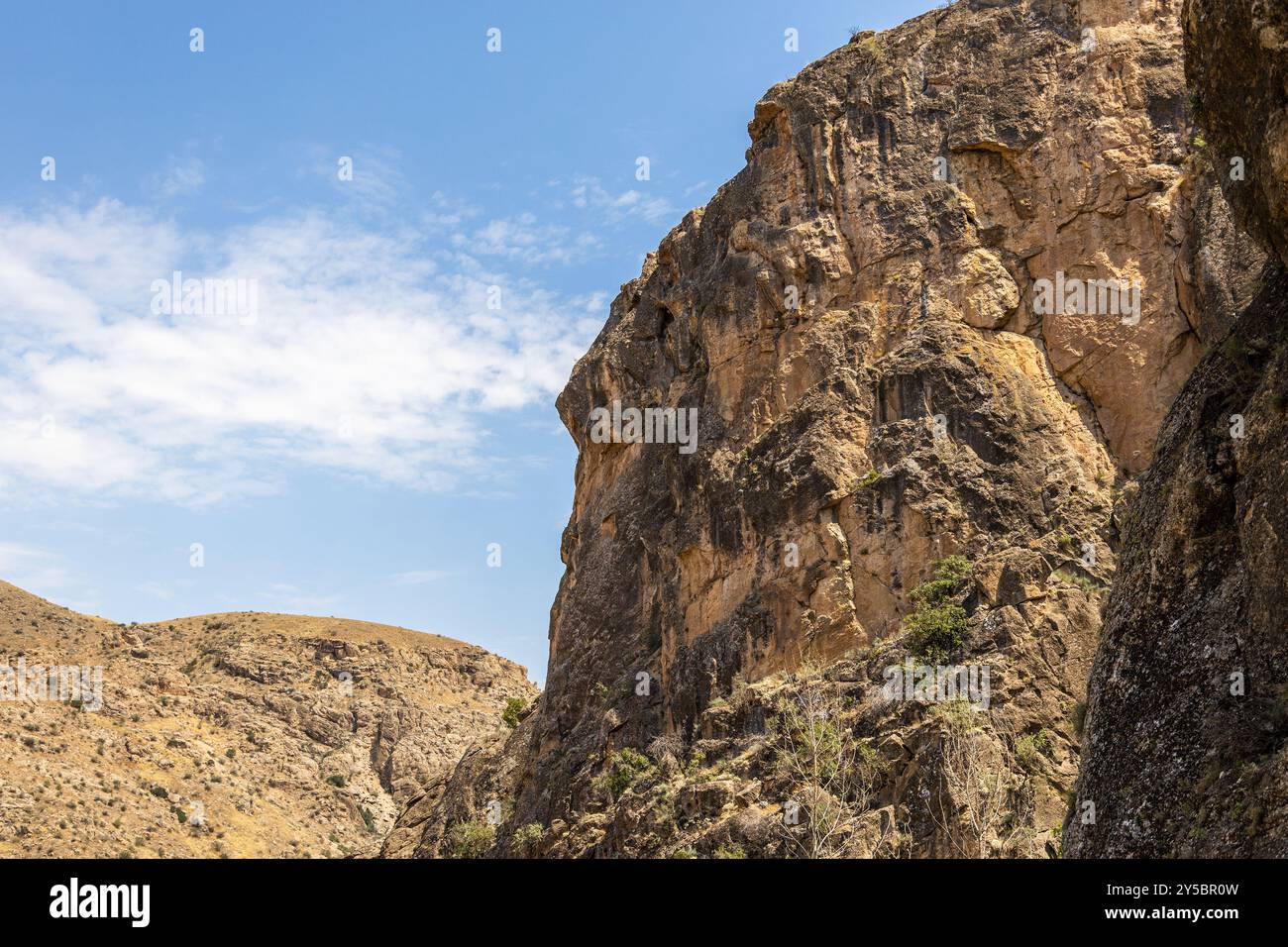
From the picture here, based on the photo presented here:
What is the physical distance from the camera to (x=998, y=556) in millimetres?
40125

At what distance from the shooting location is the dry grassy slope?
235ft

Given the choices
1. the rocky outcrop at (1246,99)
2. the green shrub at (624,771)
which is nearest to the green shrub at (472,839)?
the green shrub at (624,771)

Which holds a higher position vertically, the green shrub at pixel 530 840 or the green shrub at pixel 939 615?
the green shrub at pixel 939 615

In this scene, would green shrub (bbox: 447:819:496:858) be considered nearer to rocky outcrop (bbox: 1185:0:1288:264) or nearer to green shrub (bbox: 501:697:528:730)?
green shrub (bbox: 501:697:528:730)

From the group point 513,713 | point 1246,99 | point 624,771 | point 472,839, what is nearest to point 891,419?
point 624,771

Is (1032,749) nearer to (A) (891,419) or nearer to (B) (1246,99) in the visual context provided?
(A) (891,419)

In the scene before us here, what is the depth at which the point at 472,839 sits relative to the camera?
52.7 meters

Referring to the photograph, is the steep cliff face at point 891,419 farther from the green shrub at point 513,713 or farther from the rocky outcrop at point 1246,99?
the rocky outcrop at point 1246,99

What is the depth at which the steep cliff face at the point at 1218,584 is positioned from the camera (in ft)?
43.5

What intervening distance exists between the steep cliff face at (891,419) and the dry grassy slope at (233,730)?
33.0 metres

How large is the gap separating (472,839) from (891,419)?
24.7 meters

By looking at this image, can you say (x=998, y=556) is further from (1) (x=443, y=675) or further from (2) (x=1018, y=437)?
(1) (x=443, y=675)
